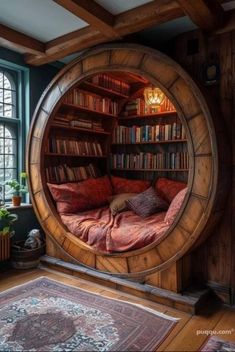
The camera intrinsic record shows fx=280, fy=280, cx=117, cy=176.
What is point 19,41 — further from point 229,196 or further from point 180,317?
point 180,317

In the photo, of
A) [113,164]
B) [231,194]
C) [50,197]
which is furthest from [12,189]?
[231,194]

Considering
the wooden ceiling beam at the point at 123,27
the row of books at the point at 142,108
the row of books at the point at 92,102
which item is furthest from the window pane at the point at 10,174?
the row of books at the point at 142,108

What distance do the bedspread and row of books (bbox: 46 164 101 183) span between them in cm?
61

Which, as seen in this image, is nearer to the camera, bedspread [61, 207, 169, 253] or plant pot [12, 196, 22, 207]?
bedspread [61, 207, 169, 253]

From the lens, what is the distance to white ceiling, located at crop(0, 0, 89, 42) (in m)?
2.54

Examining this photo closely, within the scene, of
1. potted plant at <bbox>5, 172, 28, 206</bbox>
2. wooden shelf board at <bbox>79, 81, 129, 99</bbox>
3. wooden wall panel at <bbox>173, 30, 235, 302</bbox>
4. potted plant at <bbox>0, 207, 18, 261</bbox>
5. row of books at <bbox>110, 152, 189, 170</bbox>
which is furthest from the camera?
wooden shelf board at <bbox>79, 81, 129, 99</bbox>

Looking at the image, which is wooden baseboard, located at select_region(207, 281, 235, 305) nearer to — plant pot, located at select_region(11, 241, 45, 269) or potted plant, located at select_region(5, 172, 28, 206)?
plant pot, located at select_region(11, 241, 45, 269)

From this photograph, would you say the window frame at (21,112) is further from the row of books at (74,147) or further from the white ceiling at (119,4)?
the white ceiling at (119,4)

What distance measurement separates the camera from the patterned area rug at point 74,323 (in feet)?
6.35

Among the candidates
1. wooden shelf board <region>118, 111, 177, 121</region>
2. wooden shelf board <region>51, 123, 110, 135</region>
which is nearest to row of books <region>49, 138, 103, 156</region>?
wooden shelf board <region>51, 123, 110, 135</region>

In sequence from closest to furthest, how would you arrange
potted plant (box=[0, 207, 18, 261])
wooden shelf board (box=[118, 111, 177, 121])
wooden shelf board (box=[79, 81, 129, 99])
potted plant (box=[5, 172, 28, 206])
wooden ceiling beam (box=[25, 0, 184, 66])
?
1. wooden ceiling beam (box=[25, 0, 184, 66])
2. potted plant (box=[0, 207, 18, 261])
3. potted plant (box=[5, 172, 28, 206])
4. wooden shelf board (box=[118, 111, 177, 121])
5. wooden shelf board (box=[79, 81, 129, 99])

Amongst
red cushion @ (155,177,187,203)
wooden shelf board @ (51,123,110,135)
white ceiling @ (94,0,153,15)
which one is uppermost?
white ceiling @ (94,0,153,15)

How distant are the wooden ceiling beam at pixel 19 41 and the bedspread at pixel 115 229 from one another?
6.43ft

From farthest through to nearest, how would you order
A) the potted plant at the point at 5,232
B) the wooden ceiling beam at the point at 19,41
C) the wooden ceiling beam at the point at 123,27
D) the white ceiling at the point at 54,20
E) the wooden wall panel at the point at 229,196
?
the potted plant at the point at 5,232 < the wooden ceiling beam at the point at 19,41 < the wooden wall panel at the point at 229,196 < the white ceiling at the point at 54,20 < the wooden ceiling beam at the point at 123,27
